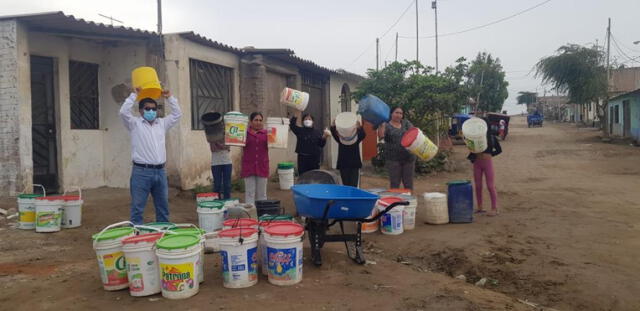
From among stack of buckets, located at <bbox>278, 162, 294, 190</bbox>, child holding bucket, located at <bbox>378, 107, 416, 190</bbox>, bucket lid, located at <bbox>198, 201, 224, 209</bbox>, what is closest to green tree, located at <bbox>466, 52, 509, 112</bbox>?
stack of buckets, located at <bbox>278, 162, 294, 190</bbox>

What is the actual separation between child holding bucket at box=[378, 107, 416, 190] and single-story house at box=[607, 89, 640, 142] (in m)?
18.8

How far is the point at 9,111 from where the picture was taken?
6637mm

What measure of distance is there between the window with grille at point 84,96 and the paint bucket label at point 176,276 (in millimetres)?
5694

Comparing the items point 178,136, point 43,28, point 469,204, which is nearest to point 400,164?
point 469,204

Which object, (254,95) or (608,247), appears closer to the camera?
(608,247)

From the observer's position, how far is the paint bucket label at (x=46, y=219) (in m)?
5.70

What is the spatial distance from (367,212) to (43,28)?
19.5ft

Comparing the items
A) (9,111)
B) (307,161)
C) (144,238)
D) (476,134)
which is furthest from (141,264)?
(476,134)

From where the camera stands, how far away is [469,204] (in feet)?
21.1

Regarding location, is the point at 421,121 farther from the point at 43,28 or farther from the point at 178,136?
the point at 43,28

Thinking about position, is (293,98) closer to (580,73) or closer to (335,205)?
(335,205)

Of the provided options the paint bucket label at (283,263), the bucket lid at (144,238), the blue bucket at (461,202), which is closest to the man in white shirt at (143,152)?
the bucket lid at (144,238)

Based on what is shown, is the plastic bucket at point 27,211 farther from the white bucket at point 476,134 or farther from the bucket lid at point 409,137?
the white bucket at point 476,134

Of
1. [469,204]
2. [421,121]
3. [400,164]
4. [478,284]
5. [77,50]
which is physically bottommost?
[478,284]
